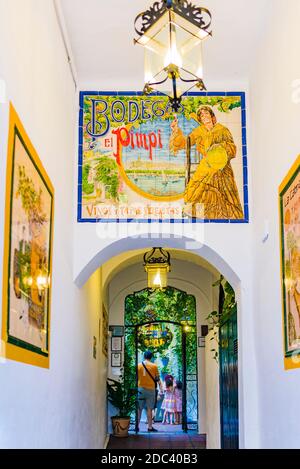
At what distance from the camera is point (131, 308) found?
15188mm

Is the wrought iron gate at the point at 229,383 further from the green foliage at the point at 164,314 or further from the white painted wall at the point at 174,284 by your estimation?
the green foliage at the point at 164,314

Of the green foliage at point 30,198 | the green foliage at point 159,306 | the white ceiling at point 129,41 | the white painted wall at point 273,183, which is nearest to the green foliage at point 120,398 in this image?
the green foliage at point 159,306

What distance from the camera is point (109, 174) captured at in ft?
22.9

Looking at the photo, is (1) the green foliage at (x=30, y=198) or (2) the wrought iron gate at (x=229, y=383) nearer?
(1) the green foliage at (x=30, y=198)

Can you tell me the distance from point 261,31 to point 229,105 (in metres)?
1.05

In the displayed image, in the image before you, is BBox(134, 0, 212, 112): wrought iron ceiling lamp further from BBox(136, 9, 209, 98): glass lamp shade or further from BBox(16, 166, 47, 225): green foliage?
BBox(16, 166, 47, 225): green foliage

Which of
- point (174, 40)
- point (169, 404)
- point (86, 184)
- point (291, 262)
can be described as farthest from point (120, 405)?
point (174, 40)

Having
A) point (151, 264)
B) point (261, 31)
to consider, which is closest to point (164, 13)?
point (261, 31)

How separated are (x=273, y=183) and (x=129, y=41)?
200 centimetres

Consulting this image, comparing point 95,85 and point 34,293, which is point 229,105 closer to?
point 95,85

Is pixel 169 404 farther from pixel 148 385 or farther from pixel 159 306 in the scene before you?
pixel 159 306

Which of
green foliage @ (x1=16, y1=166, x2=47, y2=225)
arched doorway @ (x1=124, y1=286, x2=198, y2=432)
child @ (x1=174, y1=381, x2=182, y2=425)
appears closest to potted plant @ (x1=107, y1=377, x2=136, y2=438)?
arched doorway @ (x1=124, y1=286, x2=198, y2=432)

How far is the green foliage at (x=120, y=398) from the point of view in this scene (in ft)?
45.1

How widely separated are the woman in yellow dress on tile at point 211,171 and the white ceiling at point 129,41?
1.62 ft
